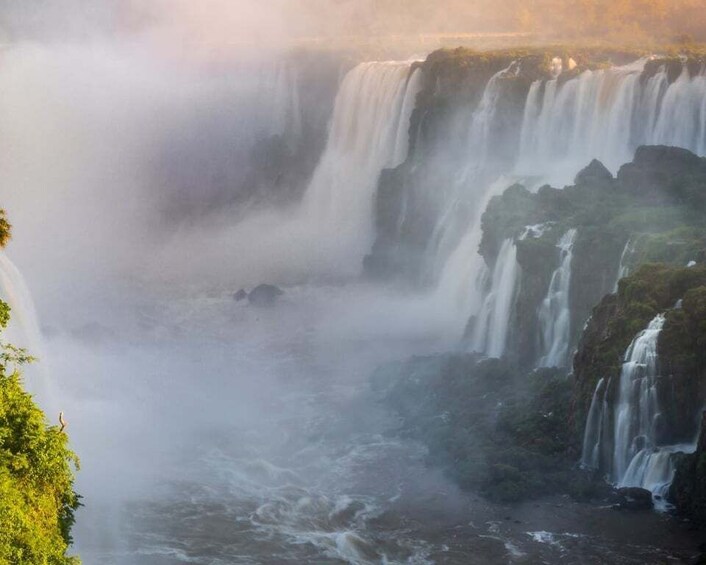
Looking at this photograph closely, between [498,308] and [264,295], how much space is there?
15470 millimetres

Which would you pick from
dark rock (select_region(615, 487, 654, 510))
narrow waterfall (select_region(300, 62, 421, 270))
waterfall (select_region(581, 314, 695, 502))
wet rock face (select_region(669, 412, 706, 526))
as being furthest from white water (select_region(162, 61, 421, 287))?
wet rock face (select_region(669, 412, 706, 526))

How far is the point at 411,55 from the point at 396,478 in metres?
46.9

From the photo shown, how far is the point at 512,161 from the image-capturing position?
2215 inches

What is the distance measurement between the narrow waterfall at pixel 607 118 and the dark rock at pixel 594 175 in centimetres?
439

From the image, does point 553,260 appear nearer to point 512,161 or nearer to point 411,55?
point 512,161

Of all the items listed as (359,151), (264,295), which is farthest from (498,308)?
(359,151)

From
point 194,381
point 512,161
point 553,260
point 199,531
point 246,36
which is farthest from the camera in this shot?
point 246,36

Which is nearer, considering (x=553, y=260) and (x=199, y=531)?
(x=199, y=531)

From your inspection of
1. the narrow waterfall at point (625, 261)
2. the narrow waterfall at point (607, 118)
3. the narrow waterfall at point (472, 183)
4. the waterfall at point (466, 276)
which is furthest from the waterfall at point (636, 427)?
the narrow waterfall at point (472, 183)

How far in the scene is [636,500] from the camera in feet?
110

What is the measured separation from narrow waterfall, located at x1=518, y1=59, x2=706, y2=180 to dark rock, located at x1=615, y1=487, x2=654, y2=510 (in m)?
20.5

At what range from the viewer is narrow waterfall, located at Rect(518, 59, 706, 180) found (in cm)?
5050

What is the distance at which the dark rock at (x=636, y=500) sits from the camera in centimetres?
3353

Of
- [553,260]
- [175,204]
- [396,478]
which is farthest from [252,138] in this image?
[396,478]
